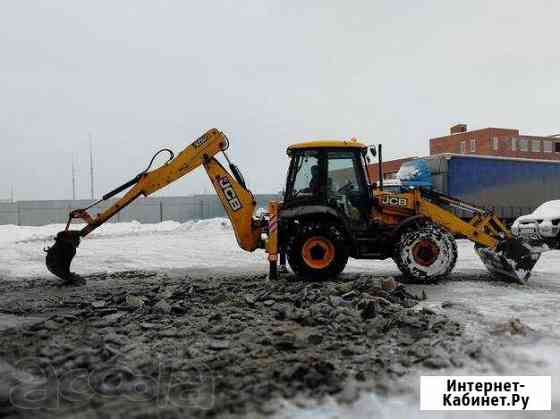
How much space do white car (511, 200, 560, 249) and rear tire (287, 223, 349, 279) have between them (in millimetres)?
7525

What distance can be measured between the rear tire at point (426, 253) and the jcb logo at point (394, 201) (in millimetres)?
722

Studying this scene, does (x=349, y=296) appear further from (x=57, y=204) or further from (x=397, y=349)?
(x=57, y=204)

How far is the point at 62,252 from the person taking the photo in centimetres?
899

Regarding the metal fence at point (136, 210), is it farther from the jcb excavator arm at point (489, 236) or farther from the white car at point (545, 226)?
the jcb excavator arm at point (489, 236)

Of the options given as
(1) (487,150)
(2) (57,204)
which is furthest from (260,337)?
(1) (487,150)

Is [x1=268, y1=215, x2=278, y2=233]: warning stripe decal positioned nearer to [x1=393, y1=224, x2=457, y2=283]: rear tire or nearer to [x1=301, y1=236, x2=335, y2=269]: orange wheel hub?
[x1=301, y1=236, x2=335, y2=269]: orange wheel hub

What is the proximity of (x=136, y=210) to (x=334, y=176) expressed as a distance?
3348 centimetres

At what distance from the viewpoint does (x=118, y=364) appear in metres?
4.25

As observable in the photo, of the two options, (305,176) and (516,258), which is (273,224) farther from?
(516,258)

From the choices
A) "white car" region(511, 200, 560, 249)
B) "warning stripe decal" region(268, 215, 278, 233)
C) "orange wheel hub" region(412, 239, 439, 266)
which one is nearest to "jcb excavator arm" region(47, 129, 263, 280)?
"warning stripe decal" region(268, 215, 278, 233)

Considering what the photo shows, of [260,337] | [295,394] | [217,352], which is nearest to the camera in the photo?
[295,394]

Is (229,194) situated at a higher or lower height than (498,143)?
lower

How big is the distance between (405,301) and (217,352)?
3.13 metres

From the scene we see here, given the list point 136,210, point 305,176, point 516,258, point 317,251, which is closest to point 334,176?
point 305,176
